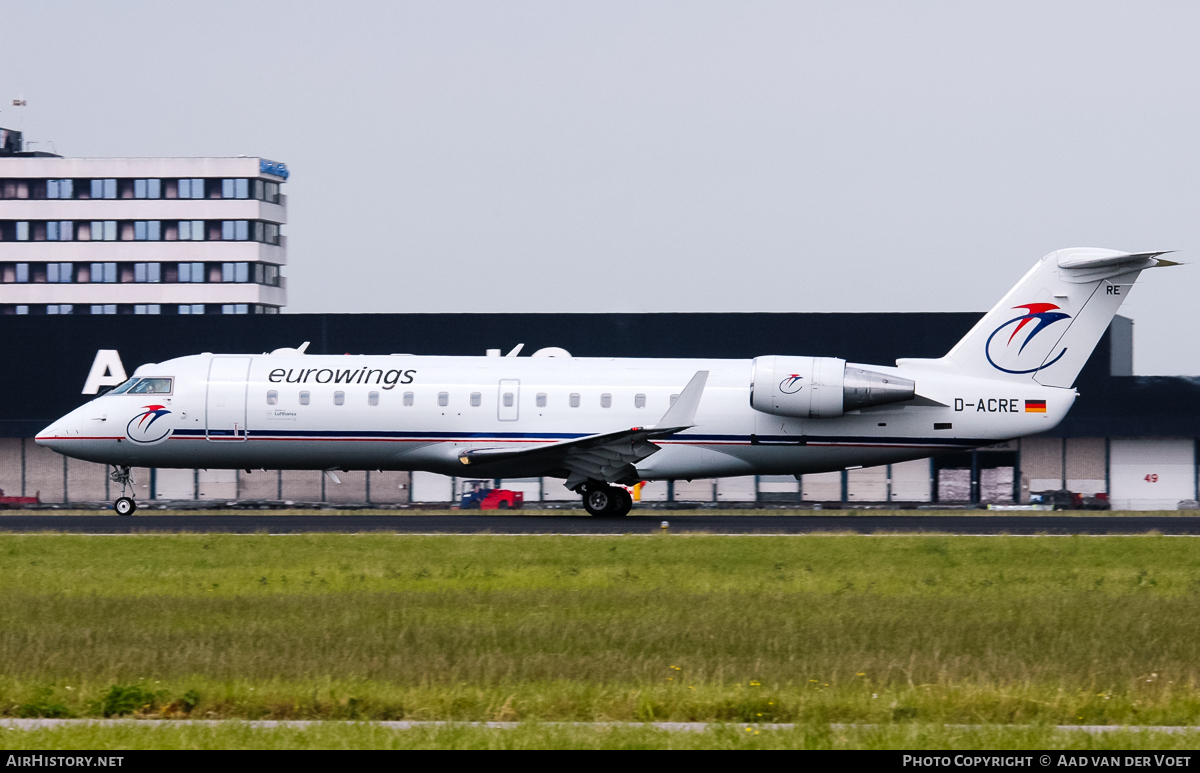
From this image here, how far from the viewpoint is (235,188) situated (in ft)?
324

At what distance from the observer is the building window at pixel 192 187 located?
9875 centimetres

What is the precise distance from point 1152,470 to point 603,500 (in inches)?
887

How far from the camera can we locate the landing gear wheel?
29078mm

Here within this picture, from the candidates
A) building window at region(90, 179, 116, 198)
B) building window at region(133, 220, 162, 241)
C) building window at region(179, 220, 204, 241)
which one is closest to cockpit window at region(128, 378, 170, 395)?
building window at region(179, 220, 204, 241)

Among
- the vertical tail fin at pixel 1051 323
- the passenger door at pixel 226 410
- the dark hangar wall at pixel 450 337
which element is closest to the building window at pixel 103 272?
the dark hangar wall at pixel 450 337

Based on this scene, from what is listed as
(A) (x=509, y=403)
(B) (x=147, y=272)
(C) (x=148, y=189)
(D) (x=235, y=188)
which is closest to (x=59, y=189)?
(C) (x=148, y=189)

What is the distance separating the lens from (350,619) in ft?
44.2

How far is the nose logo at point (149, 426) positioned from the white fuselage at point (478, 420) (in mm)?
22

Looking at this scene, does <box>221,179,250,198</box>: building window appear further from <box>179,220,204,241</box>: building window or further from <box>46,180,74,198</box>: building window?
<box>46,180,74,198</box>: building window

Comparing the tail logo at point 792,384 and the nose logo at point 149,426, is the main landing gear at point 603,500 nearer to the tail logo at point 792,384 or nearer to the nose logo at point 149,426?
the tail logo at point 792,384

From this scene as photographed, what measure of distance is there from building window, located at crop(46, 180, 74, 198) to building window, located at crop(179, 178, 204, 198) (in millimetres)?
8627

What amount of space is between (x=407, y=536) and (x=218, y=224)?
269 feet
